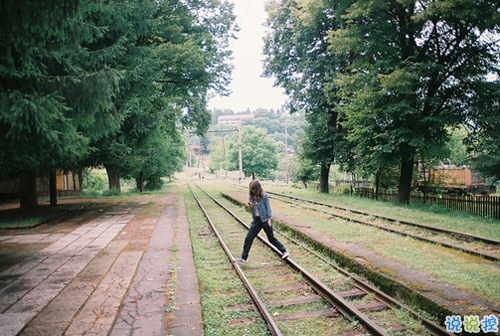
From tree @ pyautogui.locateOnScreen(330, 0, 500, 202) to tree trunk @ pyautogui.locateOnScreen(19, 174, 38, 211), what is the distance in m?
15.3

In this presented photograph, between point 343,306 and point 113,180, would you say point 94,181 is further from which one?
point 343,306

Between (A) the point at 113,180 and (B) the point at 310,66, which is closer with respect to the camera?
(B) the point at 310,66

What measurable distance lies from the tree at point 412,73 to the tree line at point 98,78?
8.80 metres

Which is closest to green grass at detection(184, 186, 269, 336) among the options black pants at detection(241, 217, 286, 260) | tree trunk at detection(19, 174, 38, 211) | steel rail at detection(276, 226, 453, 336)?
black pants at detection(241, 217, 286, 260)

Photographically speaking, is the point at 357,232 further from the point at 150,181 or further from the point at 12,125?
the point at 150,181

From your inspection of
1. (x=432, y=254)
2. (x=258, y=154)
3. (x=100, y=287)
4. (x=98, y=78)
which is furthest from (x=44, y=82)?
(x=258, y=154)

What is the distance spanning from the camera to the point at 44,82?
661 cm

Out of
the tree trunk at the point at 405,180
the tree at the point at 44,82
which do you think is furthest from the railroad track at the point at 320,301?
the tree trunk at the point at 405,180

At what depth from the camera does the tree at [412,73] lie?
48.7ft

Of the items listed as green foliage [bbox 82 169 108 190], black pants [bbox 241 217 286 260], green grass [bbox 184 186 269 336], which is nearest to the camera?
green grass [bbox 184 186 269 336]

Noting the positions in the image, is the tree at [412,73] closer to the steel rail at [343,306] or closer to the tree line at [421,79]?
the tree line at [421,79]

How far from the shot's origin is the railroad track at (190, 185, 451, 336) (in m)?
4.11

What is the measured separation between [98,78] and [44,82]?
0.94 meters

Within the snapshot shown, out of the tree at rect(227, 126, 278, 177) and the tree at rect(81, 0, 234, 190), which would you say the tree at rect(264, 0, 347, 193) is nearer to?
the tree at rect(81, 0, 234, 190)
